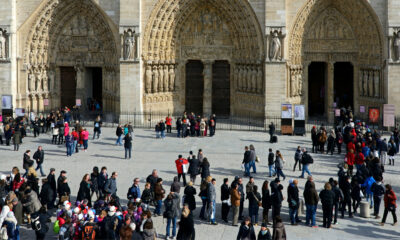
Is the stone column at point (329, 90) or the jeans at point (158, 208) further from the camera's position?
the stone column at point (329, 90)

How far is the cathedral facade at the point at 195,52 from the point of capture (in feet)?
123

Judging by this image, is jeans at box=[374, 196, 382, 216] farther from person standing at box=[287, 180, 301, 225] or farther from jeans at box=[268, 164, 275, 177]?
jeans at box=[268, 164, 275, 177]

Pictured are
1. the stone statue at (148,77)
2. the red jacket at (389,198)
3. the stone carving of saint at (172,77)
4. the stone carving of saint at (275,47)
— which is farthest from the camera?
the stone carving of saint at (172,77)

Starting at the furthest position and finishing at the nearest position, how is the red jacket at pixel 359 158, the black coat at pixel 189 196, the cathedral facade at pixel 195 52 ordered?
1. the cathedral facade at pixel 195 52
2. the red jacket at pixel 359 158
3. the black coat at pixel 189 196

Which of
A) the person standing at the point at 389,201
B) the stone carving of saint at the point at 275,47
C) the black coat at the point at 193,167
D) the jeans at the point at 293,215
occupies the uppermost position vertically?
the stone carving of saint at the point at 275,47

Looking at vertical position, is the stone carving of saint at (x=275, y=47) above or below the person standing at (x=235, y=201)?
above

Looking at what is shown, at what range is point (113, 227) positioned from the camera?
1614 centimetres

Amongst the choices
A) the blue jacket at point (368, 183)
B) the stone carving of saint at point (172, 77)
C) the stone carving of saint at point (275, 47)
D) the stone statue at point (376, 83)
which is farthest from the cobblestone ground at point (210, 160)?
the stone statue at point (376, 83)

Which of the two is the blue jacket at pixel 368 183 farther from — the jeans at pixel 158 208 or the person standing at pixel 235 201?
Answer: the jeans at pixel 158 208

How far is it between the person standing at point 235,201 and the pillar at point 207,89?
22.2m

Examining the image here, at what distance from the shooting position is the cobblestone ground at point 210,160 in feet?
62.4

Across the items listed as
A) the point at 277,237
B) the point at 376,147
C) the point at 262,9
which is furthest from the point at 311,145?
the point at 277,237

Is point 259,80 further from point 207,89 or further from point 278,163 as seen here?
point 278,163

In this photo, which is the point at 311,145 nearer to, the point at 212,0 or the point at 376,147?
the point at 376,147
